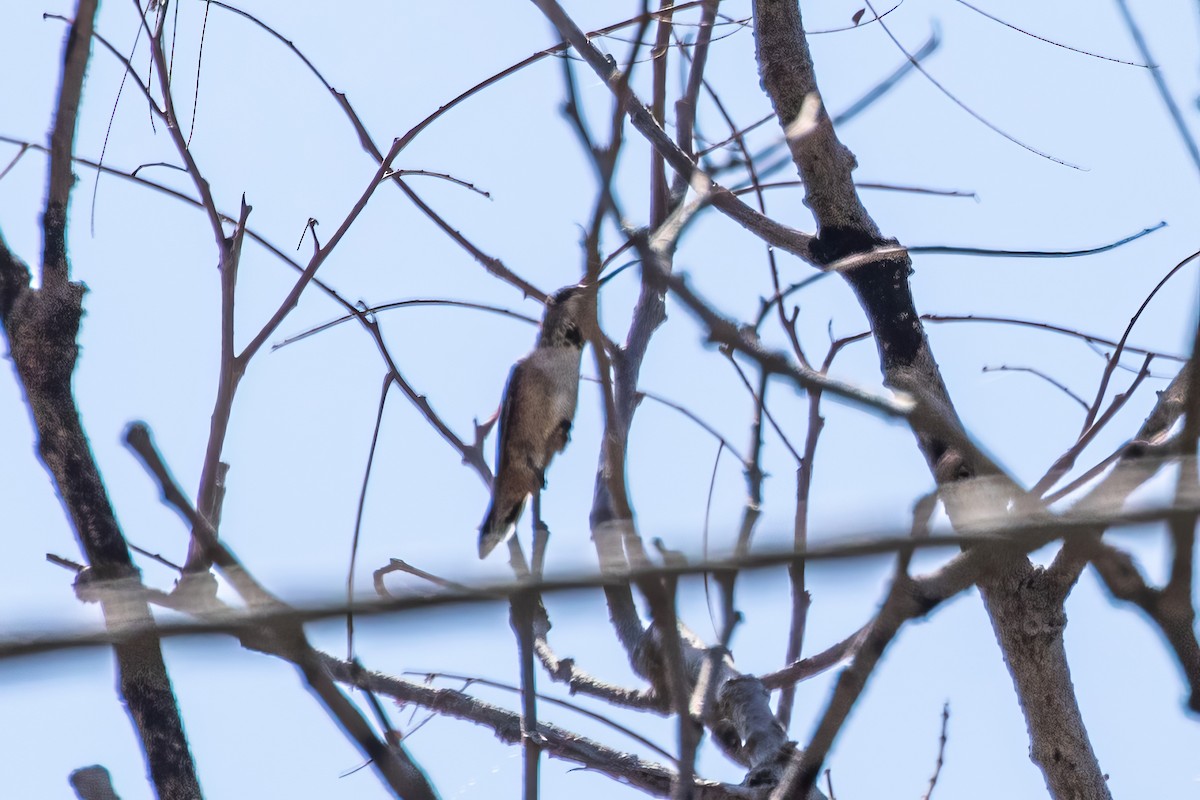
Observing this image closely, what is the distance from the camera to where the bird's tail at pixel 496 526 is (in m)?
2.99

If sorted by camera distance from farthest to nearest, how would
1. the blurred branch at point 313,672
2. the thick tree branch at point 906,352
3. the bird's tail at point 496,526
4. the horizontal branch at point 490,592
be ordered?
the bird's tail at point 496,526, the thick tree branch at point 906,352, the blurred branch at point 313,672, the horizontal branch at point 490,592

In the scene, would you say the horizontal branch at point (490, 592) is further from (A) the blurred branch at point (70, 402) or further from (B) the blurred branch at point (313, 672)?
(A) the blurred branch at point (70, 402)

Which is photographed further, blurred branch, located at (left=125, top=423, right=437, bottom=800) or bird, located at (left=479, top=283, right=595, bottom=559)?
bird, located at (left=479, top=283, right=595, bottom=559)

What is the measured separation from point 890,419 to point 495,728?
60.3 inches

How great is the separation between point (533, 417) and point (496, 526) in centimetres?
30

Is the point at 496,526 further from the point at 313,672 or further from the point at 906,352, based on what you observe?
the point at 313,672

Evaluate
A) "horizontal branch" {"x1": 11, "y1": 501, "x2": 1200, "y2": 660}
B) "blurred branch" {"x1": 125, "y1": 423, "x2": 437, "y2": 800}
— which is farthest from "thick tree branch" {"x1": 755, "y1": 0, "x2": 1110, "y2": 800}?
"horizontal branch" {"x1": 11, "y1": 501, "x2": 1200, "y2": 660}

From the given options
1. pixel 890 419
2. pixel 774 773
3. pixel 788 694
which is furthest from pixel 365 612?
pixel 788 694

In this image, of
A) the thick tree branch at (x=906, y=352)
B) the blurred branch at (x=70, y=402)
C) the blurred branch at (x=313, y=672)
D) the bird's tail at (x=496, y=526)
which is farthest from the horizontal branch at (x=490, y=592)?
the bird's tail at (x=496, y=526)

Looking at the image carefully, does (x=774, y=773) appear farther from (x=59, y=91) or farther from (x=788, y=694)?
(x=59, y=91)

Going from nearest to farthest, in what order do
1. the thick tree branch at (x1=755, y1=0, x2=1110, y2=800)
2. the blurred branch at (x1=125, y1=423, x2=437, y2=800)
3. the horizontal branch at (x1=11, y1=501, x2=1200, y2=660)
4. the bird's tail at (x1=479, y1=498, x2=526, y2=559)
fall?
the horizontal branch at (x1=11, y1=501, x2=1200, y2=660)
the blurred branch at (x1=125, y1=423, x2=437, y2=800)
the thick tree branch at (x1=755, y1=0, x2=1110, y2=800)
the bird's tail at (x1=479, y1=498, x2=526, y2=559)

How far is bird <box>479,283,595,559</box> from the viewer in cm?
302

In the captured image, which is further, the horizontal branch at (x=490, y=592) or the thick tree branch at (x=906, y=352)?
the thick tree branch at (x=906, y=352)

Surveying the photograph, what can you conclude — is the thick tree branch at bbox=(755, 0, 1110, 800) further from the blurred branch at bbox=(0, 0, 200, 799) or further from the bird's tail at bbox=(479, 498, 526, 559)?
A: the blurred branch at bbox=(0, 0, 200, 799)
